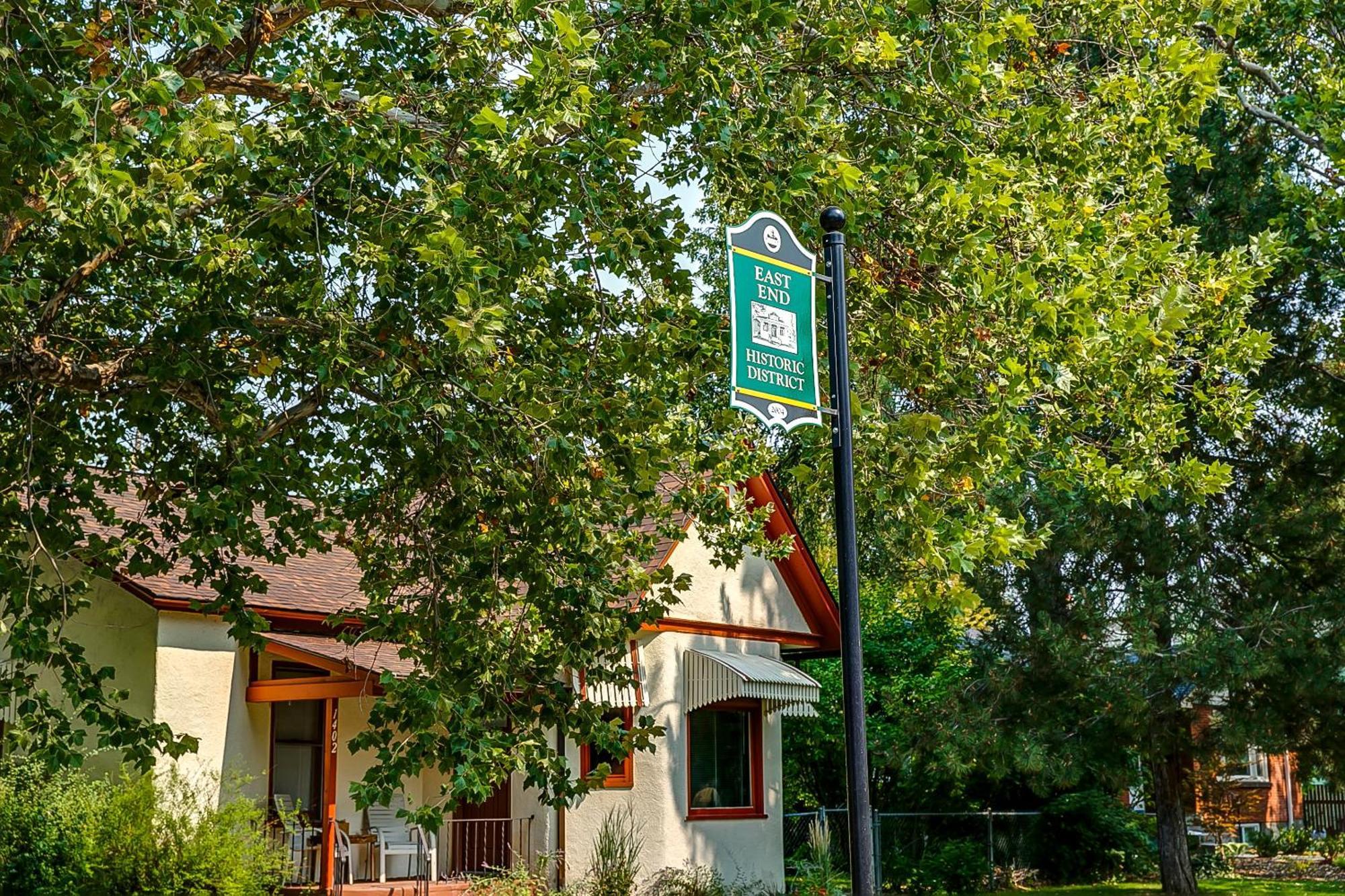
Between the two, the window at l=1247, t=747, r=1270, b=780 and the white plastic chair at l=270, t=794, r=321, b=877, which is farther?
the window at l=1247, t=747, r=1270, b=780

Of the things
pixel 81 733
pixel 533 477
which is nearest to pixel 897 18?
pixel 533 477

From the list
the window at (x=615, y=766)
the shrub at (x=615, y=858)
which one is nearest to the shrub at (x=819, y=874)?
the shrub at (x=615, y=858)

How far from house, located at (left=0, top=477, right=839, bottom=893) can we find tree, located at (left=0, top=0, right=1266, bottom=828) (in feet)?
16.7

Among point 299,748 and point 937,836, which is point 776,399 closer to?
point 299,748

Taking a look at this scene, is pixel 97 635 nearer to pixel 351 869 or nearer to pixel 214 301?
pixel 351 869

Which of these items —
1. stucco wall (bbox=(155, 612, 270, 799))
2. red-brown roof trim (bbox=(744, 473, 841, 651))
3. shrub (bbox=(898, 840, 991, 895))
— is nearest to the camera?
stucco wall (bbox=(155, 612, 270, 799))

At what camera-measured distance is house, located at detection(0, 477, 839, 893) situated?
16672 mm

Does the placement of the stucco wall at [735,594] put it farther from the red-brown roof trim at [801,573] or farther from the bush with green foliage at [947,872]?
the bush with green foliage at [947,872]

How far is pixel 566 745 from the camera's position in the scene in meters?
19.2

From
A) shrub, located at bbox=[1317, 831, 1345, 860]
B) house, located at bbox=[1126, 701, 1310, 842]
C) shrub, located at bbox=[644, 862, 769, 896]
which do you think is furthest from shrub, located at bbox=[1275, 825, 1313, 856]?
shrub, located at bbox=[644, 862, 769, 896]

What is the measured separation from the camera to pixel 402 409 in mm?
8766

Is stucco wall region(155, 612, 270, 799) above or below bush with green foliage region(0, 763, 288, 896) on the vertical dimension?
above

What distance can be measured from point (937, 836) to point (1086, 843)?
318 centimetres

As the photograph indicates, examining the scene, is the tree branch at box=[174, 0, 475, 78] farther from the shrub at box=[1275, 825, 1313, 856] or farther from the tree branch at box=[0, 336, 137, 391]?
the shrub at box=[1275, 825, 1313, 856]
